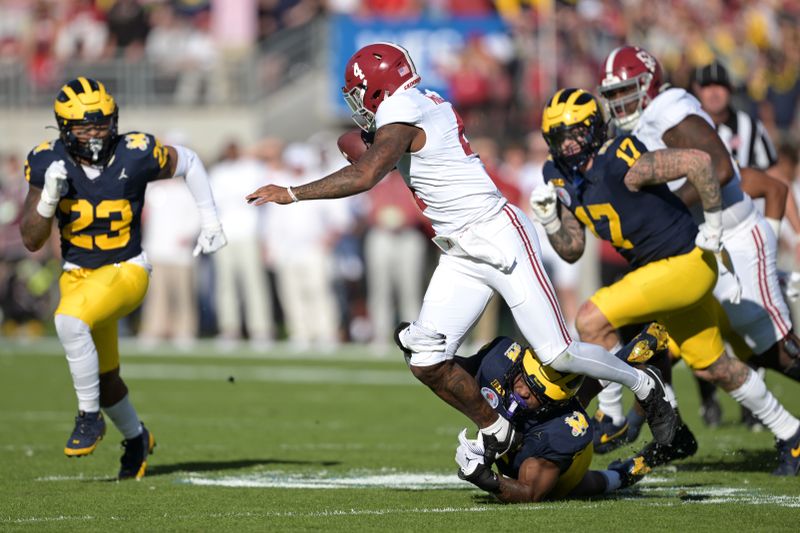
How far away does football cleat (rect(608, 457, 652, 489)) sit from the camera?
651 cm

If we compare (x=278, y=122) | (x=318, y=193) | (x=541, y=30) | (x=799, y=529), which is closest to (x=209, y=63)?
(x=278, y=122)

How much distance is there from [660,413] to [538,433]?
57 centimetres

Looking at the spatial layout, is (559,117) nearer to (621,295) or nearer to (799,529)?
(621,295)

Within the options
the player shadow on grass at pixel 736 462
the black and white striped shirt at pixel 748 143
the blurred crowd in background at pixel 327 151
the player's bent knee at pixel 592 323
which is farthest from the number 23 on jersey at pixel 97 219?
the blurred crowd in background at pixel 327 151

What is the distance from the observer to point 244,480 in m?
7.02

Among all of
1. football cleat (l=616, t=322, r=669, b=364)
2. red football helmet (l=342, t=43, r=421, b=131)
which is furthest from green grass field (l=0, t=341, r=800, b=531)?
red football helmet (l=342, t=43, r=421, b=131)

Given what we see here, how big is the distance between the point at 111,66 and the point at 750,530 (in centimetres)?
1517

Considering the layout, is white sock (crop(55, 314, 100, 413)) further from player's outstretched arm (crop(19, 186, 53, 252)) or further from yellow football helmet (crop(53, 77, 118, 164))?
yellow football helmet (crop(53, 77, 118, 164))

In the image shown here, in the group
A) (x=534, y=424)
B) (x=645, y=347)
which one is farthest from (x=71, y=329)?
(x=645, y=347)

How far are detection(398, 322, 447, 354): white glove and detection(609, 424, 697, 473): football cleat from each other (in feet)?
3.74

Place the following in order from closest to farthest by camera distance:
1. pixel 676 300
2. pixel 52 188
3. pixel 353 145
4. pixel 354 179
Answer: pixel 354 179 < pixel 353 145 < pixel 52 188 < pixel 676 300

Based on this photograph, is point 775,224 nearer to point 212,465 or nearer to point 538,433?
point 538,433

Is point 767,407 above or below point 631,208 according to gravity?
below

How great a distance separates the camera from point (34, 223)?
6.92 m
